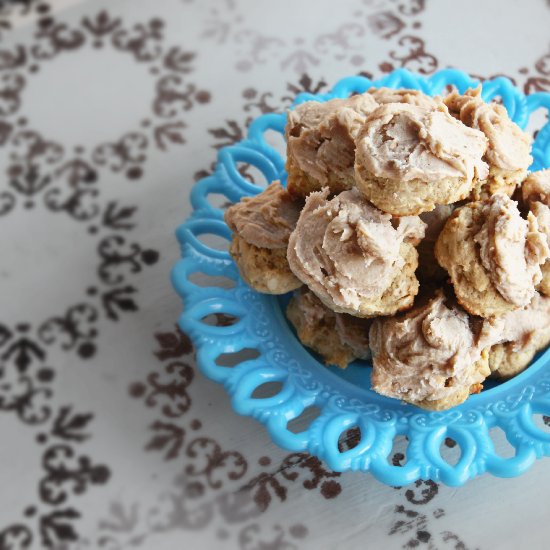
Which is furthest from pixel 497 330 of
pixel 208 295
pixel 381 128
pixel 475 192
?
pixel 208 295

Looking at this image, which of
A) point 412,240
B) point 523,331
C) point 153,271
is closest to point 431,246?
point 412,240

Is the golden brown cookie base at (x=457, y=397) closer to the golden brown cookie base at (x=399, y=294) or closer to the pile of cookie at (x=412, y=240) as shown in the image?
the pile of cookie at (x=412, y=240)

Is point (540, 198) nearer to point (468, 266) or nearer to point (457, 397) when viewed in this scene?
point (468, 266)

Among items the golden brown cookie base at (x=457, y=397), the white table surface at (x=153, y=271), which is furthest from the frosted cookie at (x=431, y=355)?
the white table surface at (x=153, y=271)

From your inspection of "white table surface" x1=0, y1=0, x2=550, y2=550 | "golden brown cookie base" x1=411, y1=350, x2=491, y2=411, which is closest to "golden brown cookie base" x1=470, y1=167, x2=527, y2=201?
"golden brown cookie base" x1=411, y1=350, x2=491, y2=411

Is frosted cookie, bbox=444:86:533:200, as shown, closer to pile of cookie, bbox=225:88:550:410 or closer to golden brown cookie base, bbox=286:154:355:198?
pile of cookie, bbox=225:88:550:410

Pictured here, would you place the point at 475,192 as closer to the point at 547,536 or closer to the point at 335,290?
the point at 335,290
